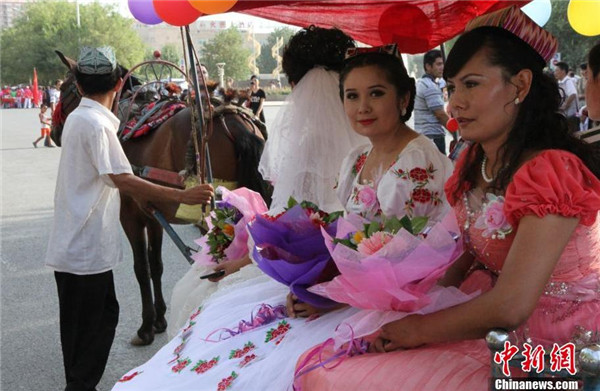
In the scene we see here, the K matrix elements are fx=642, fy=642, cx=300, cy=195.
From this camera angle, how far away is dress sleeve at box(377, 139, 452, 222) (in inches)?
95.3

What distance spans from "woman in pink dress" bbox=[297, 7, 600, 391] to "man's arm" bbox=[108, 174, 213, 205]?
1703 mm

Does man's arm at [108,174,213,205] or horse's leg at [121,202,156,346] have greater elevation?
man's arm at [108,174,213,205]

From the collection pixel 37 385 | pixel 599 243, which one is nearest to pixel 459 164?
pixel 599 243

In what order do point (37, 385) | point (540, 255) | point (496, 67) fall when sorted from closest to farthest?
point (540, 255), point (496, 67), point (37, 385)

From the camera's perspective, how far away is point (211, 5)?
2570 mm

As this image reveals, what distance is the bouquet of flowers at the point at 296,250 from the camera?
85.4 inches

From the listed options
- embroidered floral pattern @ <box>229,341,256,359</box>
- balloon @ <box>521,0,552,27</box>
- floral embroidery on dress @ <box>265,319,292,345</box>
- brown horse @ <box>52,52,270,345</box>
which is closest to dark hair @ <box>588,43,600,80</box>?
balloon @ <box>521,0,552,27</box>

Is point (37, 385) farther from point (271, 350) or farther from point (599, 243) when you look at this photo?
point (599, 243)

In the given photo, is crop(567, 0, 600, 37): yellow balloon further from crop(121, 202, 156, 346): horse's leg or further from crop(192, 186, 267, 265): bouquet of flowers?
crop(121, 202, 156, 346): horse's leg

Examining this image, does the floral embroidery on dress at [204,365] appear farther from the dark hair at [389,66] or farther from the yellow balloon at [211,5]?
the yellow balloon at [211,5]

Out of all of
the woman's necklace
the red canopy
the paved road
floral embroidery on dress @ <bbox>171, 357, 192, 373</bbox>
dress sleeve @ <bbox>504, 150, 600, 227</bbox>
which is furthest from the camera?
the paved road

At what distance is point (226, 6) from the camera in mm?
2631

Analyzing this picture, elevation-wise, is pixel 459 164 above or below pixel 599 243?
above

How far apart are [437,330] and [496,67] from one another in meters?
0.77
